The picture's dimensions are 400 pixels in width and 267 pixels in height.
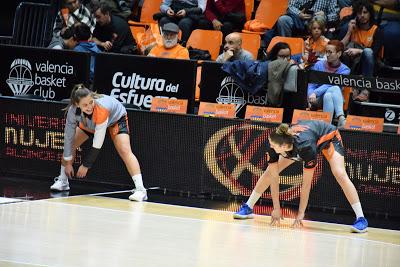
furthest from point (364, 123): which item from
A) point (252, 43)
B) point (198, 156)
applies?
point (252, 43)

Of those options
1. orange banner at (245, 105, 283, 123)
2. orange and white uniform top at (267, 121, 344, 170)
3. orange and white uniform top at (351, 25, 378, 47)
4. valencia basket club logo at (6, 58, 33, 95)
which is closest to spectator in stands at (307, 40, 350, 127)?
orange banner at (245, 105, 283, 123)

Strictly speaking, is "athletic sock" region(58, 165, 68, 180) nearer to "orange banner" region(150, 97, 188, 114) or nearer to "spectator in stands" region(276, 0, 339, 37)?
"orange banner" region(150, 97, 188, 114)

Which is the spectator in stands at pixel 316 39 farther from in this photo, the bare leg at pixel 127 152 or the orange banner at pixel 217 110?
the bare leg at pixel 127 152

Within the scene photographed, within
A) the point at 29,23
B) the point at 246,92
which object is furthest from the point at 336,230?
the point at 29,23

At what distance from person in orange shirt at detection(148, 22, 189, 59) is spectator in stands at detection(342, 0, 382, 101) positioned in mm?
2430

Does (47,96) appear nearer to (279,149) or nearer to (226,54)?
(226,54)

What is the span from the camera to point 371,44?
1459 centimetres

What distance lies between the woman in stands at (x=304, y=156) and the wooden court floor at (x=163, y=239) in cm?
20

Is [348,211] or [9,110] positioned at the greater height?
[9,110]

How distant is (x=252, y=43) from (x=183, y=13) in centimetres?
153

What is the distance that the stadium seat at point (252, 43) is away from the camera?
15.2 meters

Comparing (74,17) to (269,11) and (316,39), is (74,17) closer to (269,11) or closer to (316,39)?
(269,11)

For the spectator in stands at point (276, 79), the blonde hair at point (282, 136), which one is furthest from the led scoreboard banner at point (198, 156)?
the blonde hair at point (282, 136)

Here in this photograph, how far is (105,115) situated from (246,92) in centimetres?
213
